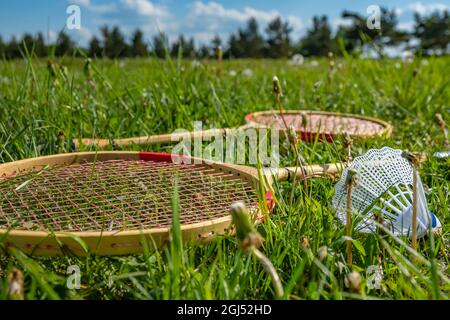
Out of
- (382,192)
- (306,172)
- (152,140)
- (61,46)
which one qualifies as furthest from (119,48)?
(382,192)

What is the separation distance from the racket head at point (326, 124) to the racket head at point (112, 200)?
0.86m

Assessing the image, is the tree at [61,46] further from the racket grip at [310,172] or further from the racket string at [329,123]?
the racket grip at [310,172]

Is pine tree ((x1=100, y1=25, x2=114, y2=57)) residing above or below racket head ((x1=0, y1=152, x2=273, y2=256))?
above

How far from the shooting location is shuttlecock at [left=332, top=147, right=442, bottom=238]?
1921 millimetres

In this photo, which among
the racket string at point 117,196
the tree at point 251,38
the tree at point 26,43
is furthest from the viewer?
the tree at point 251,38

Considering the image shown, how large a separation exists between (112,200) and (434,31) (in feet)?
162

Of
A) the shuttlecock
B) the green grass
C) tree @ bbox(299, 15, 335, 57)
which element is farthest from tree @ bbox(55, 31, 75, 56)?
tree @ bbox(299, 15, 335, 57)

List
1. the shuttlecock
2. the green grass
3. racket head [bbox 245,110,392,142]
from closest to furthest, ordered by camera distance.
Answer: the green grass, the shuttlecock, racket head [bbox 245,110,392,142]

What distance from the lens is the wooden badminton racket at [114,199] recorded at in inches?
61.6

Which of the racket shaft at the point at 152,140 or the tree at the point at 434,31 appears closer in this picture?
the racket shaft at the point at 152,140

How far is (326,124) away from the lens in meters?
3.54

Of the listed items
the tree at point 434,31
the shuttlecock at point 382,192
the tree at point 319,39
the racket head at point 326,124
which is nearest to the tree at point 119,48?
the racket head at point 326,124

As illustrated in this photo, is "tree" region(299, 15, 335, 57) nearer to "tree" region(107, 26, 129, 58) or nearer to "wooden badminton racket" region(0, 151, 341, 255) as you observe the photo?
"tree" region(107, 26, 129, 58)
